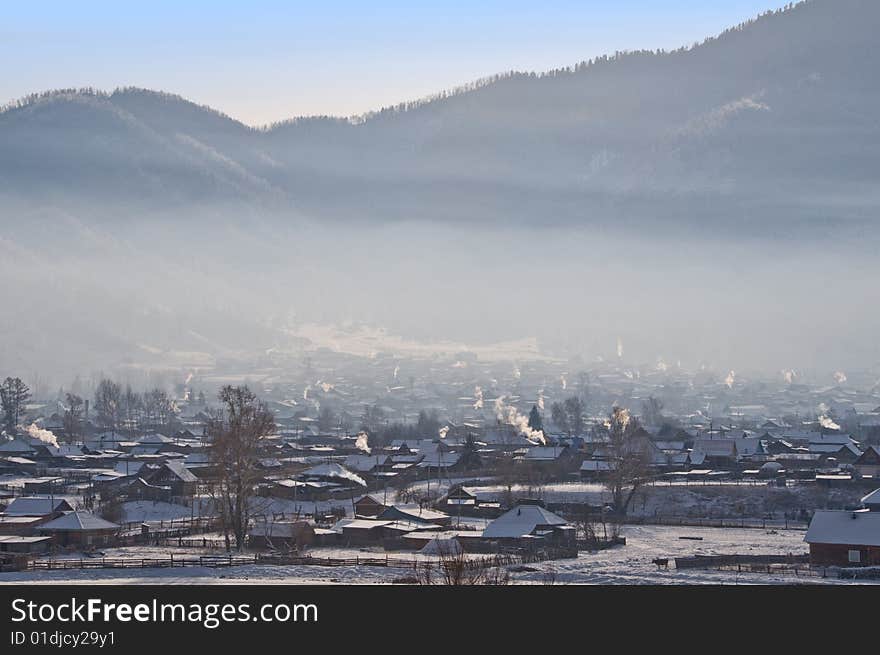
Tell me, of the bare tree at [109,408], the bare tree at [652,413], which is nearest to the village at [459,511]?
the bare tree at [109,408]

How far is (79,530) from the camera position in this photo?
55.8 meters

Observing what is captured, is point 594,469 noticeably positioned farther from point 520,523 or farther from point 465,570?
point 465,570

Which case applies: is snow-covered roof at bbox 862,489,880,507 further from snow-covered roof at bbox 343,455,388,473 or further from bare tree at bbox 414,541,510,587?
snow-covered roof at bbox 343,455,388,473

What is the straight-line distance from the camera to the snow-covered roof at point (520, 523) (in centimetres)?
5466

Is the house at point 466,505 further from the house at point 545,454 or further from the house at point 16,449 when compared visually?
the house at point 16,449

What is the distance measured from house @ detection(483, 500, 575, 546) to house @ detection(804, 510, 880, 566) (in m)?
9.97

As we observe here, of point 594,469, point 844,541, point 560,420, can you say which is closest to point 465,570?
point 844,541

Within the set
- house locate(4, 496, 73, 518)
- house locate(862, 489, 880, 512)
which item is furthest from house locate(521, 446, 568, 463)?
house locate(4, 496, 73, 518)

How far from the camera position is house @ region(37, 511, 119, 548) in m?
55.2

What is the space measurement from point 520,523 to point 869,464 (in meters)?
36.8
